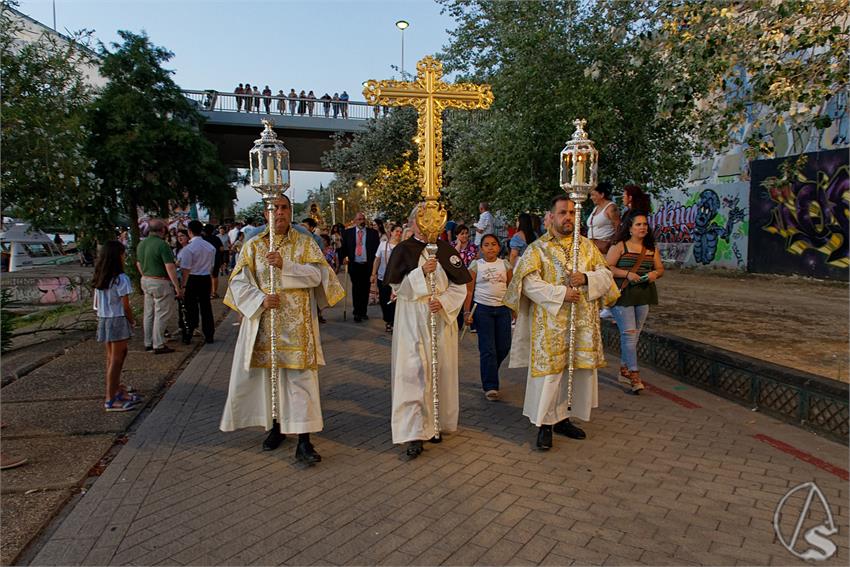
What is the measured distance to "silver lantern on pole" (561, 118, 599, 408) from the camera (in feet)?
16.4

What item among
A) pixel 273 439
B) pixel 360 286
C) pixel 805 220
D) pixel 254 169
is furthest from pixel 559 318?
pixel 805 220

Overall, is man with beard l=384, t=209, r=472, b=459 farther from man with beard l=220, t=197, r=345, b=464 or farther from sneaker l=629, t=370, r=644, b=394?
sneaker l=629, t=370, r=644, b=394

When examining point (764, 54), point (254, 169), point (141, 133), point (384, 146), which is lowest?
point (254, 169)

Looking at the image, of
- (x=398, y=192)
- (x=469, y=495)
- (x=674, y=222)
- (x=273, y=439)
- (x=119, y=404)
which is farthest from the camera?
(x=398, y=192)

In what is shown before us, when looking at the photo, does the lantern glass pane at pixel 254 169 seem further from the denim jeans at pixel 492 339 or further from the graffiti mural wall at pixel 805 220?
the graffiti mural wall at pixel 805 220

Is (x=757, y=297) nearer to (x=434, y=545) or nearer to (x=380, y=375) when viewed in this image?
(x=380, y=375)

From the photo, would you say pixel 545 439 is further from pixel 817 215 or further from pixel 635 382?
pixel 817 215

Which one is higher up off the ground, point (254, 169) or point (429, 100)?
point (429, 100)

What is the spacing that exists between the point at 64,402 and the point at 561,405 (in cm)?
540

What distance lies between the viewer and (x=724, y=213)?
763 inches

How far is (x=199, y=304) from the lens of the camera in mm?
9984

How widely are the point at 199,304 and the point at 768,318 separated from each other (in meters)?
10.00

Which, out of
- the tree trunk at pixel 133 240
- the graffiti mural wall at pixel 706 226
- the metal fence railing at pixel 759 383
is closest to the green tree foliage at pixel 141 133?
the tree trunk at pixel 133 240

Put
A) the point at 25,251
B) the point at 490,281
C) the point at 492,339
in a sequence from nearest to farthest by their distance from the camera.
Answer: the point at 492,339 → the point at 490,281 → the point at 25,251
